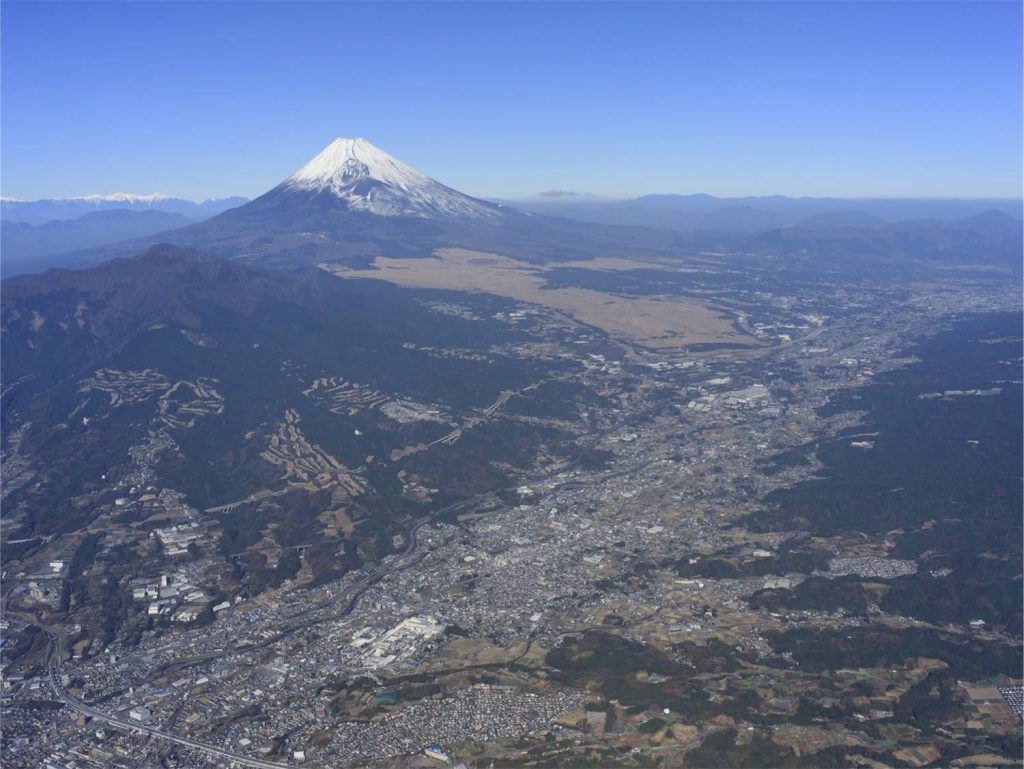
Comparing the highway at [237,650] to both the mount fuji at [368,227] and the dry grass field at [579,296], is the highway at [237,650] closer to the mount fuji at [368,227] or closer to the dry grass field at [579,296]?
the dry grass field at [579,296]

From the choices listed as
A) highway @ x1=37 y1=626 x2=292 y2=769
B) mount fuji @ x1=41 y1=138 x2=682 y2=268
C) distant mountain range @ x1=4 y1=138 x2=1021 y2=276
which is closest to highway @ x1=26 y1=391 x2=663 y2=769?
highway @ x1=37 y1=626 x2=292 y2=769

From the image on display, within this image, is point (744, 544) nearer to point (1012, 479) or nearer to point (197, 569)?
point (1012, 479)

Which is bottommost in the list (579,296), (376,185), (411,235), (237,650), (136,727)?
(136,727)

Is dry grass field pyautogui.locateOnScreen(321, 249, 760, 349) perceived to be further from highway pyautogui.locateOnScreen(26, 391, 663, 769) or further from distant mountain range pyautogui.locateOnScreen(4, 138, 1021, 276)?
highway pyautogui.locateOnScreen(26, 391, 663, 769)

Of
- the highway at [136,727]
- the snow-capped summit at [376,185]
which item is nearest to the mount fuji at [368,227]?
the snow-capped summit at [376,185]

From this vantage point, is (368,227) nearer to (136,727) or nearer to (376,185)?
(376,185)

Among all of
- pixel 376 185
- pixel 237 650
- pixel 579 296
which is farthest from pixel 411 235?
pixel 237 650
